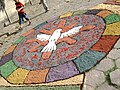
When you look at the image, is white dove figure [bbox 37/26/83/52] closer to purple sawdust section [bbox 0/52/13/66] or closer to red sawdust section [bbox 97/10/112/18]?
red sawdust section [bbox 97/10/112/18]

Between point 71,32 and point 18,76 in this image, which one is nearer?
point 18,76

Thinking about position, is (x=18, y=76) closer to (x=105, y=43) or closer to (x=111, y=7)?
(x=105, y=43)

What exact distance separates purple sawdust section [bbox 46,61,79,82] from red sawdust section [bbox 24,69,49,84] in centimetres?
14

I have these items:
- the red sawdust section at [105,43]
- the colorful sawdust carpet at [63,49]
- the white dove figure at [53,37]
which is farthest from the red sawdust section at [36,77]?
the red sawdust section at [105,43]

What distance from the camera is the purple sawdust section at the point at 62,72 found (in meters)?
4.89

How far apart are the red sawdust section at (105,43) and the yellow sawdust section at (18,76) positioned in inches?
73.1

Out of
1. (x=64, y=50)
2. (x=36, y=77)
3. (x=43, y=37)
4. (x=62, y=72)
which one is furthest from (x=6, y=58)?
(x=62, y=72)

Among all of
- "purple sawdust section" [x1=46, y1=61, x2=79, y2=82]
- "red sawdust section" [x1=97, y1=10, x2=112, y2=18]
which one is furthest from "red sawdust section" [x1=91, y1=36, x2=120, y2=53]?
"red sawdust section" [x1=97, y1=10, x2=112, y2=18]

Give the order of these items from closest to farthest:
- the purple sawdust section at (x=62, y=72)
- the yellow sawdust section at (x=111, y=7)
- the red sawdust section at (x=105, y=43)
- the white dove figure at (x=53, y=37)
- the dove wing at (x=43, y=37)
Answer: the purple sawdust section at (x=62, y=72) < the red sawdust section at (x=105, y=43) < the white dove figure at (x=53, y=37) < the dove wing at (x=43, y=37) < the yellow sawdust section at (x=111, y=7)

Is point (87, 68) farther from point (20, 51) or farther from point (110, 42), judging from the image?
point (20, 51)

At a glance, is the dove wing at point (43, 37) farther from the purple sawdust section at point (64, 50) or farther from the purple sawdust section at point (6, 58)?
the purple sawdust section at point (6, 58)

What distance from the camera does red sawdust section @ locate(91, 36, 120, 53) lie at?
5.23m

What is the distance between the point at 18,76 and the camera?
5.51 m

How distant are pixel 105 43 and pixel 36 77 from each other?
1901 mm
